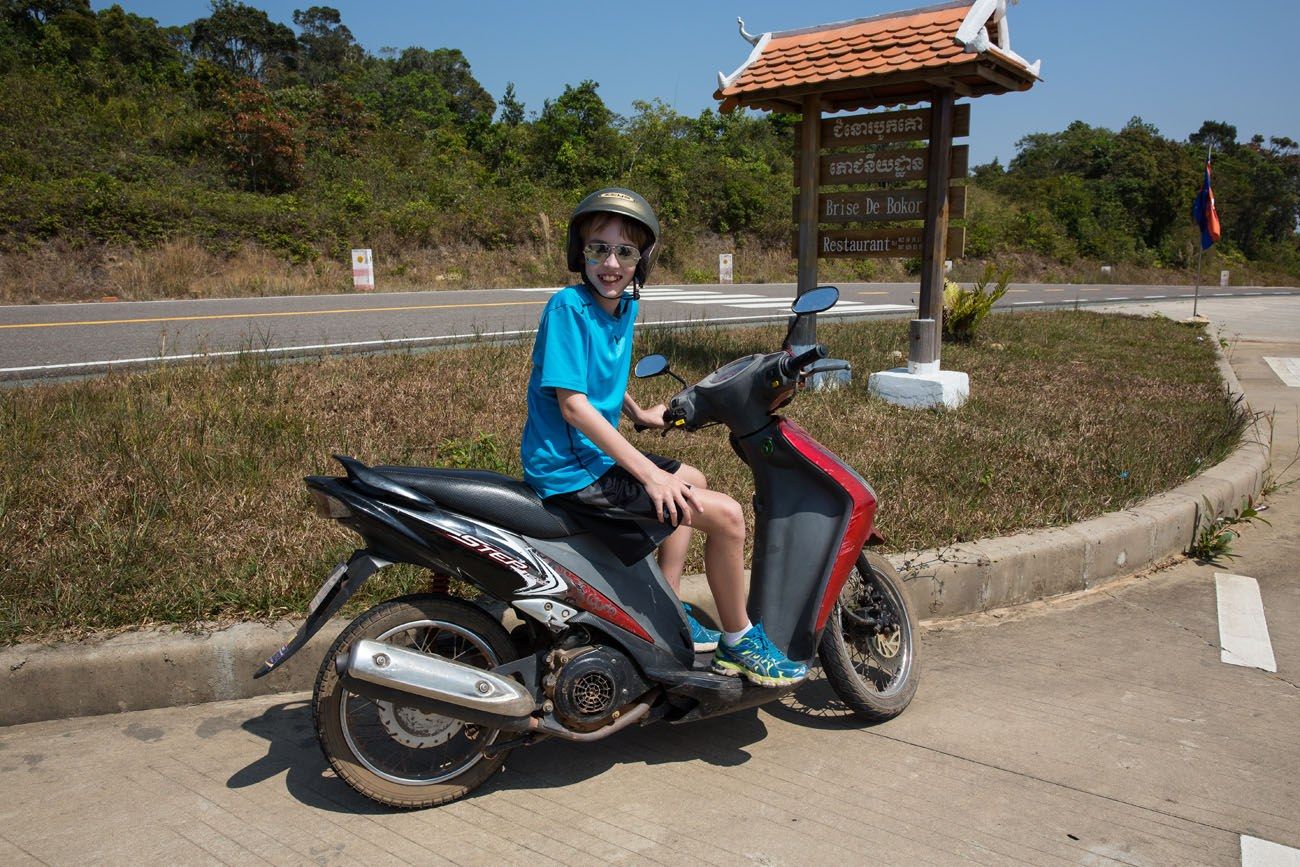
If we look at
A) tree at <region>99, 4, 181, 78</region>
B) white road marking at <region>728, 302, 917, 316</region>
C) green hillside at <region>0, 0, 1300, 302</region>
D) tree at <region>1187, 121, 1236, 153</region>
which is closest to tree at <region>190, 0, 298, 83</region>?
green hillside at <region>0, 0, 1300, 302</region>

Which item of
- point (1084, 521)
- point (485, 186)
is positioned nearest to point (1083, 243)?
point (485, 186)

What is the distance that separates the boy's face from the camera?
111 inches

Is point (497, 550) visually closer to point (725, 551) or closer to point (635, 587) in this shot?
point (635, 587)

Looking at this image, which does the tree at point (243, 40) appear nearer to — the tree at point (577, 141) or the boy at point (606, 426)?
the tree at point (577, 141)

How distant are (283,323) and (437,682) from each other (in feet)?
27.9

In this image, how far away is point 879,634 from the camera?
340 centimetres

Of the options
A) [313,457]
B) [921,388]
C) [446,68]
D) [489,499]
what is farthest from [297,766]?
[446,68]

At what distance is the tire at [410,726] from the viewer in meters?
2.65

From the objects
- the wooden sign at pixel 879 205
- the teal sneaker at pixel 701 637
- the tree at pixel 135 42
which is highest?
the tree at pixel 135 42

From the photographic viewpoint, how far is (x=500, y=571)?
2.71m

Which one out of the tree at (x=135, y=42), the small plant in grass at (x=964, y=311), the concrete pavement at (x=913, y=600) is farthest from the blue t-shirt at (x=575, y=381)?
the tree at (x=135, y=42)

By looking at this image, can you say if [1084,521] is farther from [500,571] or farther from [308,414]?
[308,414]

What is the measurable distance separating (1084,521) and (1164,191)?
Result: 166 ft

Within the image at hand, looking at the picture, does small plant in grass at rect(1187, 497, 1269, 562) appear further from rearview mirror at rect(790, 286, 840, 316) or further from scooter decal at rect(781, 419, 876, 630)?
rearview mirror at rect(790, 286, 840, 316)
